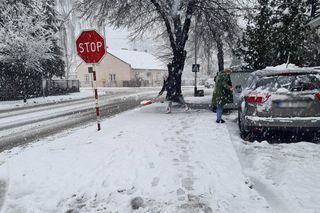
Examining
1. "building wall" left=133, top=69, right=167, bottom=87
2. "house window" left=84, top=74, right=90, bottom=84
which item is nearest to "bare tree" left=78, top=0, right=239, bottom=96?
"building wall" left=133, top=69, right=167, bottom=87

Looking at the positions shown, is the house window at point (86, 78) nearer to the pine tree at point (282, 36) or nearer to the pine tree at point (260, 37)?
the pine tree at point (260, 37)

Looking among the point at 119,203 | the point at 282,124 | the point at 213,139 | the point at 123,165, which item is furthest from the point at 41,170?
the point at 282,124

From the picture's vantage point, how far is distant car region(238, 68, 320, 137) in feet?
21.9

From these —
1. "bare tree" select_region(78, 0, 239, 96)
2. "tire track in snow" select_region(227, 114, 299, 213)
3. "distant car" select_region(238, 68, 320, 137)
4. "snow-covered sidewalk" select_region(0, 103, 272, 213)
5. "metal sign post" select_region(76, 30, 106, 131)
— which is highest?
"bare tree" select_region(78, 0, 239, 96)

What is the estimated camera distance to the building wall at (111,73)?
56906 mm

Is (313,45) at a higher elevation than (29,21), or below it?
below

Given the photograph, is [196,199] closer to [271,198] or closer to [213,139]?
[271,198]

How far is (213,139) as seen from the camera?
7301 mm

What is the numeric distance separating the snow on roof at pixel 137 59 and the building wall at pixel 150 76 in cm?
74

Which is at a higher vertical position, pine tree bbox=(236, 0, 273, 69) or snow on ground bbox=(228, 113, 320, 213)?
pine tree bbox=(236, 0, 273, 69)

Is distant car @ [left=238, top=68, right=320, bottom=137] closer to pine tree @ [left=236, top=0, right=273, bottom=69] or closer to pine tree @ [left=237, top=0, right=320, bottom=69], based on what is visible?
pine tree @ [left=237, top=0, right=320, bottom=69]

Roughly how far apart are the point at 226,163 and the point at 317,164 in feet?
5.22

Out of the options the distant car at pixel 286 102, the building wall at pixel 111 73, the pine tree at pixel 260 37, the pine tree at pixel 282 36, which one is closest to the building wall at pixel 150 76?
the building wall at pixel 111 73

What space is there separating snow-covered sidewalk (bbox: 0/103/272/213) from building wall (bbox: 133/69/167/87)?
5022 centimetres
